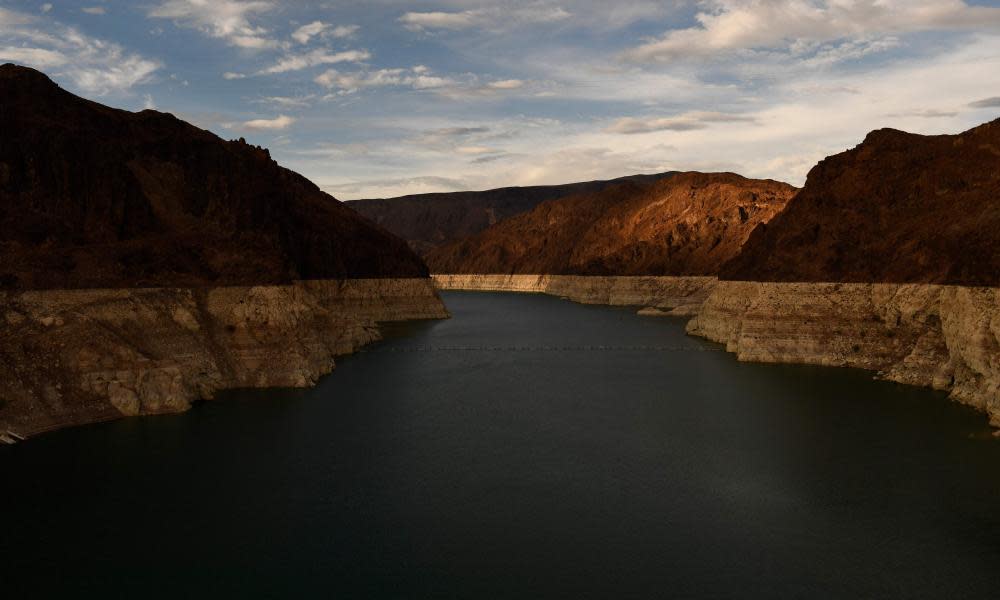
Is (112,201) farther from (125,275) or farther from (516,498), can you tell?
(516,498)

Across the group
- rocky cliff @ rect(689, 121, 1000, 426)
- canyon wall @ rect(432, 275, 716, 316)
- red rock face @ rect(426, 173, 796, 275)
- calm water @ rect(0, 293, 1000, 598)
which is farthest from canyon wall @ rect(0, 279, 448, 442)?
red rock face @ rect(426, 173, 796, 275)

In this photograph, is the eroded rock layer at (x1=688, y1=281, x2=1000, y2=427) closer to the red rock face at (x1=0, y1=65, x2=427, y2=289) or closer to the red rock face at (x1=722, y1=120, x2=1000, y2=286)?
the red rock face at (x1=722, y1=120, x2=1000, y2=286)

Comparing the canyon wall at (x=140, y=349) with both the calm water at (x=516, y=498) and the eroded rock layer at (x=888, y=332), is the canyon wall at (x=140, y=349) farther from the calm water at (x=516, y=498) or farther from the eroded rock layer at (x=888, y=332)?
the eroded rock layer at (x=888, y=332)

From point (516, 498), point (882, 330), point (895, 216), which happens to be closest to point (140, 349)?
point (516, 498)

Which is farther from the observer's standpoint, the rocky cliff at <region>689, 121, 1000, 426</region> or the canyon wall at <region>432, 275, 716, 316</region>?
the canyon wall at <region>432, 275, 716, 316</region>

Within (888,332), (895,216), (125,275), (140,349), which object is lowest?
(888,332)

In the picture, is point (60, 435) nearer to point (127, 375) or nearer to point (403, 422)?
point (127, 375)
